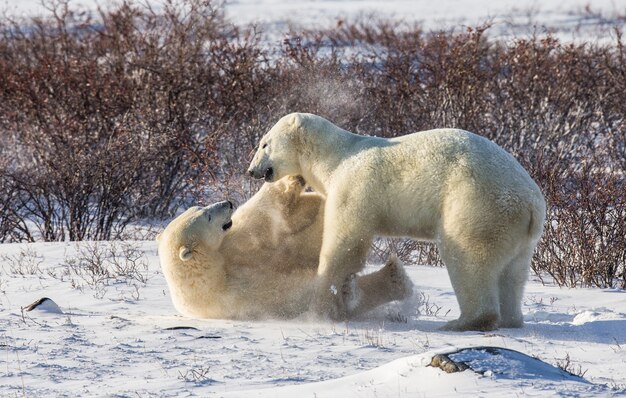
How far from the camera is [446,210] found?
4789 millimetres

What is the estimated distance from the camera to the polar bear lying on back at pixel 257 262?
16.9 feet

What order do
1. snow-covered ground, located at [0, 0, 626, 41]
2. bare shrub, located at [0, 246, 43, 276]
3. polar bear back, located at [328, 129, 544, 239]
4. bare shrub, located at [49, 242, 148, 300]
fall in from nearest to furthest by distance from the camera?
polar bear back, located at [328, 129, 544, 239]
bare shrub, located at [49, 242, 148, 300]
bare shrub, located at [0, 246, 43, 276]
snow-covered ground, located at [0, 0, 626, 41]

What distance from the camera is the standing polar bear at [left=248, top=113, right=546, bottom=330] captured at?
470 cm

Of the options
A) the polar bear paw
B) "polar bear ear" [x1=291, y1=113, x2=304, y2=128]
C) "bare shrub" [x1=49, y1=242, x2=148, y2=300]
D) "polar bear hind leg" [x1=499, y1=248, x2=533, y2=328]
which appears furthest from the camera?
"bare shrub" [x1=49, y1=242, x2=148, y2=300]

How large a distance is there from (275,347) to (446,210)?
1.09 m

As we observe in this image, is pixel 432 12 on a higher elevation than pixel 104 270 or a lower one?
higher

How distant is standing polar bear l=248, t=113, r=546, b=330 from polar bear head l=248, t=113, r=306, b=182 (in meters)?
0.18

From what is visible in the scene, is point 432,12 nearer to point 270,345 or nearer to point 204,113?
point 204,113

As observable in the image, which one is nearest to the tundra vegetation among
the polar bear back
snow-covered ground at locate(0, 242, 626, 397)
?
snow-covered ground at locate(0, 242, 626, 397)

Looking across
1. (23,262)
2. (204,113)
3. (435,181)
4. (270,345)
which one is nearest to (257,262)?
(270,345)

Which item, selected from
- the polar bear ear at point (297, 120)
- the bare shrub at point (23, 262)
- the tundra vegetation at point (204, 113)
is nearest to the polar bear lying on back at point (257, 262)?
the polar bear ear at point (297, 120)

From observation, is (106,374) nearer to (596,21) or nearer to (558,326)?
(558,326)

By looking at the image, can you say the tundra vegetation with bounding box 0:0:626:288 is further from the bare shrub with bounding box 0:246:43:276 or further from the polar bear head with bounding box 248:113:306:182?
the polar bear head with bounding box 248:113:306:182

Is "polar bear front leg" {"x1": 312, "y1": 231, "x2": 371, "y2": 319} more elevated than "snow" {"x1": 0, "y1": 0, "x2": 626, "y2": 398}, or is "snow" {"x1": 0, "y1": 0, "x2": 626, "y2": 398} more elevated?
"polar bear front leg" {"x1": 312, "y1": 231, "x2": 371, "y2": 319}
